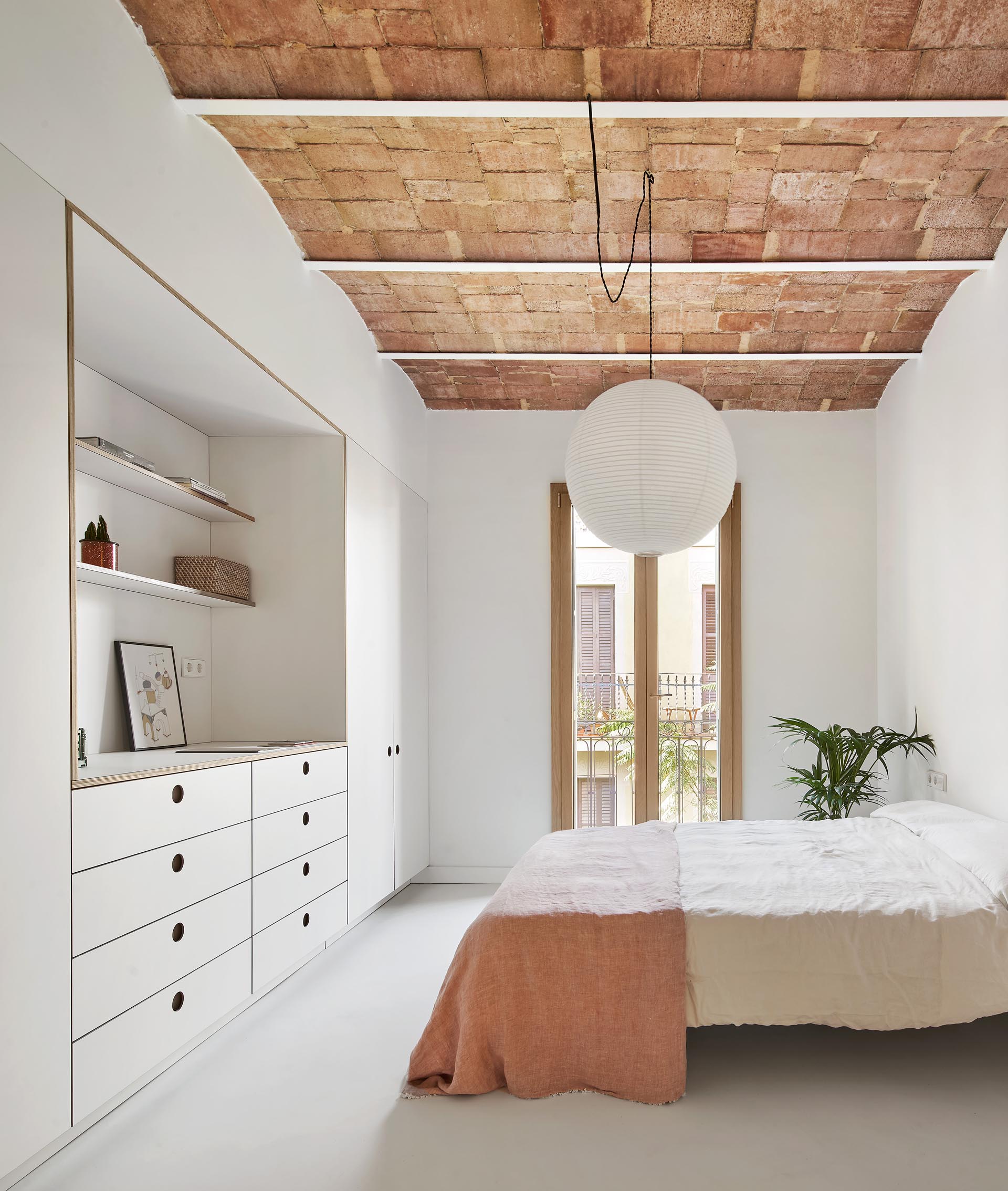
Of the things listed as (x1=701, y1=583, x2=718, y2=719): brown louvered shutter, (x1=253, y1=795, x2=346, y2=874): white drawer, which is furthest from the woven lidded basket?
(x1=701, y1=583, x2=718, y2=719): brown louvered shutter

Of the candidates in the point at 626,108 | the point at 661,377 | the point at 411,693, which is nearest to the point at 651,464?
the point at 626,108

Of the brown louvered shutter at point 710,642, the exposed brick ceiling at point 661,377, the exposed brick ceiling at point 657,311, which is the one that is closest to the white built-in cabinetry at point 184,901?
the exposed brick ceiling at point 657,311

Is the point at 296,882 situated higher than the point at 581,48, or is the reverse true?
the point at 581,48

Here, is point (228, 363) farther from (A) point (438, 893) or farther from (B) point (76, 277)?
(A) point (438, 893)

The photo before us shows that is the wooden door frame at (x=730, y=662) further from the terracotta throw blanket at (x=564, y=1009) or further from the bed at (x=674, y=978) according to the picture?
the terracotta throw blanket at (x=564, y=1009)

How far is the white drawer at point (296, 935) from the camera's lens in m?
3.17

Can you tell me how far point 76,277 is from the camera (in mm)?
2520

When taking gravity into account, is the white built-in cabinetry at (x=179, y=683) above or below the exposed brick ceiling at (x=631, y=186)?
below

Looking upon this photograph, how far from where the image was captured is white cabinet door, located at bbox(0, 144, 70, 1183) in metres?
1.92

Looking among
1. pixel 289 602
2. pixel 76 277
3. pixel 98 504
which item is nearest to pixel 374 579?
pixel 289 602

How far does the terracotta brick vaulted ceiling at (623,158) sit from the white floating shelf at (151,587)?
1397 mm

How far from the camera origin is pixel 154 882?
→ 8.20ft

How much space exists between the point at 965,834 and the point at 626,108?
102 inches

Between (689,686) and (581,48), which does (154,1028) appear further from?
(689,686)
